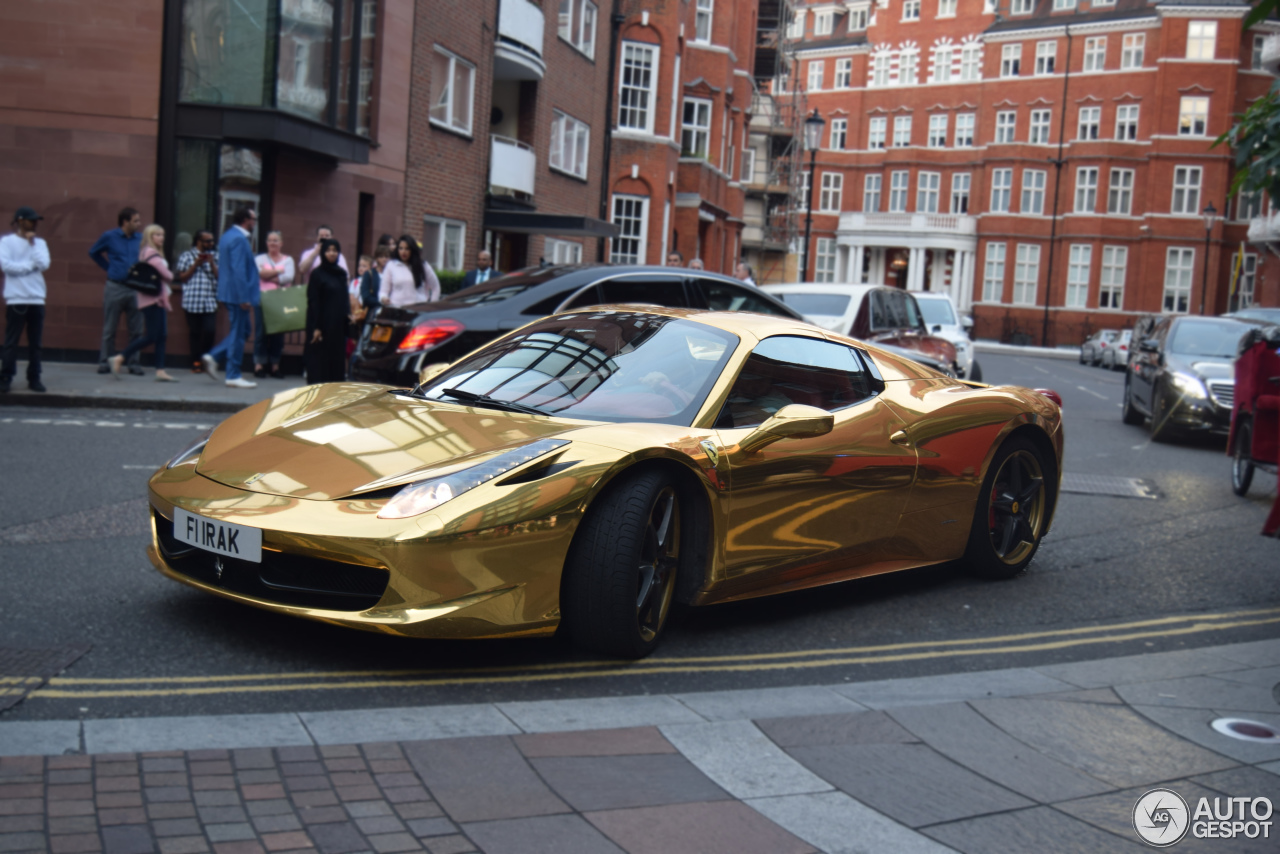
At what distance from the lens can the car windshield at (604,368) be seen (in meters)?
4.95

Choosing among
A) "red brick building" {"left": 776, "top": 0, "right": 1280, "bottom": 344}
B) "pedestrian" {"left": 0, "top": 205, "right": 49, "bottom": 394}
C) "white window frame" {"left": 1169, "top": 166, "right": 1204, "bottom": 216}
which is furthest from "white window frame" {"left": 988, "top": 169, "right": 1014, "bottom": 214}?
"pedestrian" {"left": 0, "top": 205, "right": 49, "bottom": 394}

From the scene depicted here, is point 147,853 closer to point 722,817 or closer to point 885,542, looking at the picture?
point 722,817

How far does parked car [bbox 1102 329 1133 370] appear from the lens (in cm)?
4356

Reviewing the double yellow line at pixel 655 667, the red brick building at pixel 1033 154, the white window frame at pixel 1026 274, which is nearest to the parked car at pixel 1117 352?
the red brick building at pixel 1033 154

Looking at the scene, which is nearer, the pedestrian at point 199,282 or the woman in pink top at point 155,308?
the woman in pink top at point 155,308

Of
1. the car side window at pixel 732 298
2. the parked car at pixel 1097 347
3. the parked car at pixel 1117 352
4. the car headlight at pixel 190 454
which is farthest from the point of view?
the parked car at pixel 1097 347

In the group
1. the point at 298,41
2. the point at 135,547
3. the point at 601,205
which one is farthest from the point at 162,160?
the point at 601,205

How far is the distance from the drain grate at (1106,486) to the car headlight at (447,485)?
708 centimetres

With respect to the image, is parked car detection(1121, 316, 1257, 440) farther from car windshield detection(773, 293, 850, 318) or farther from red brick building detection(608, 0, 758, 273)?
red brick building detection(608, 0, 758, 273)

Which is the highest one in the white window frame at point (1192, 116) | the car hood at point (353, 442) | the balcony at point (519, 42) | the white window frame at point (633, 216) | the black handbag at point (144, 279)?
the white window frame at point (1192, 116)

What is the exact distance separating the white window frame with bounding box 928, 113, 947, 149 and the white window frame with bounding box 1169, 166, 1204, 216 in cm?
1381

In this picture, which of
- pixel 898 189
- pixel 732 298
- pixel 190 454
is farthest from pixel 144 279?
pixel 898 189

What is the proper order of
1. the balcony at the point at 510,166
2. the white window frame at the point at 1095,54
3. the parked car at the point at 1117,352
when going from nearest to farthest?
the balcony at the point at 510,166
the parked car at the point at 1117,352
the white window frame at the point at 1095,54

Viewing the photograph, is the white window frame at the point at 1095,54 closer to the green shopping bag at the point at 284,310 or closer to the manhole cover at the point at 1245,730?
the green shopping bag at the point at 284,310
